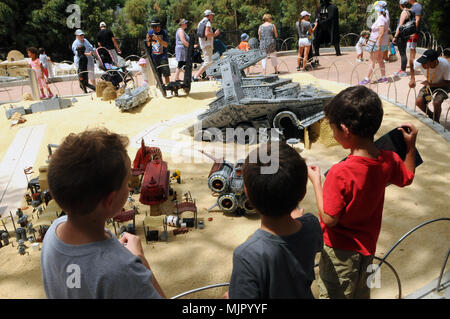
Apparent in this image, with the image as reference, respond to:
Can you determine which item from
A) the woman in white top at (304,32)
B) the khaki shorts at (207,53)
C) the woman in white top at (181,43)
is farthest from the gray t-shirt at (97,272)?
the woman in white top at (304,32)

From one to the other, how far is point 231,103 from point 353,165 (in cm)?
506

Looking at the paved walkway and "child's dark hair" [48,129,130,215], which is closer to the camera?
"child's dark hair" [48,129,130,215]

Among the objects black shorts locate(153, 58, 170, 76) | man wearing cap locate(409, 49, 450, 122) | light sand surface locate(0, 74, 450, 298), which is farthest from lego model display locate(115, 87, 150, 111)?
man wearing cap locate(409, 49, 450, 122)

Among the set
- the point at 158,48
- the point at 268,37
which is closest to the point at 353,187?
the point at 158,48

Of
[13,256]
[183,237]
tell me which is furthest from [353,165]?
[13,256]

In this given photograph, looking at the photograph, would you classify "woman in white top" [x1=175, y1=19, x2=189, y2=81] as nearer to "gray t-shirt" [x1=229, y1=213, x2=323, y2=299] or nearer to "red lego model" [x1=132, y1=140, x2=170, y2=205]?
"red lego model" [x1=132, y1=140, x2=170, y2=205]

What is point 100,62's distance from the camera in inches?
474

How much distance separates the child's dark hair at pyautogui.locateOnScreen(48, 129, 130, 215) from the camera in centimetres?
154

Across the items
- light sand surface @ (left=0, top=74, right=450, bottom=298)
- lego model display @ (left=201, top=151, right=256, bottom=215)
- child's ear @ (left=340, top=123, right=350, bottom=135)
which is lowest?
light sand surface @ (left=0, top=74, right=450, bottom=298)

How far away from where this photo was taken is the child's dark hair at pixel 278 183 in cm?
179

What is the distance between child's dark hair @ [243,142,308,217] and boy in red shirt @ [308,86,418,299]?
541 millimetres

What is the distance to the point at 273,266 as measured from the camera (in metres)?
1.75

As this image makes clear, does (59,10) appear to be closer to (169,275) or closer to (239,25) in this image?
(239,25)

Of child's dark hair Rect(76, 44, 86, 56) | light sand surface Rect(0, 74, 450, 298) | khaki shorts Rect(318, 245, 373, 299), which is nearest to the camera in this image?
khaki shorts Rect(318, 245, 373, 299)
